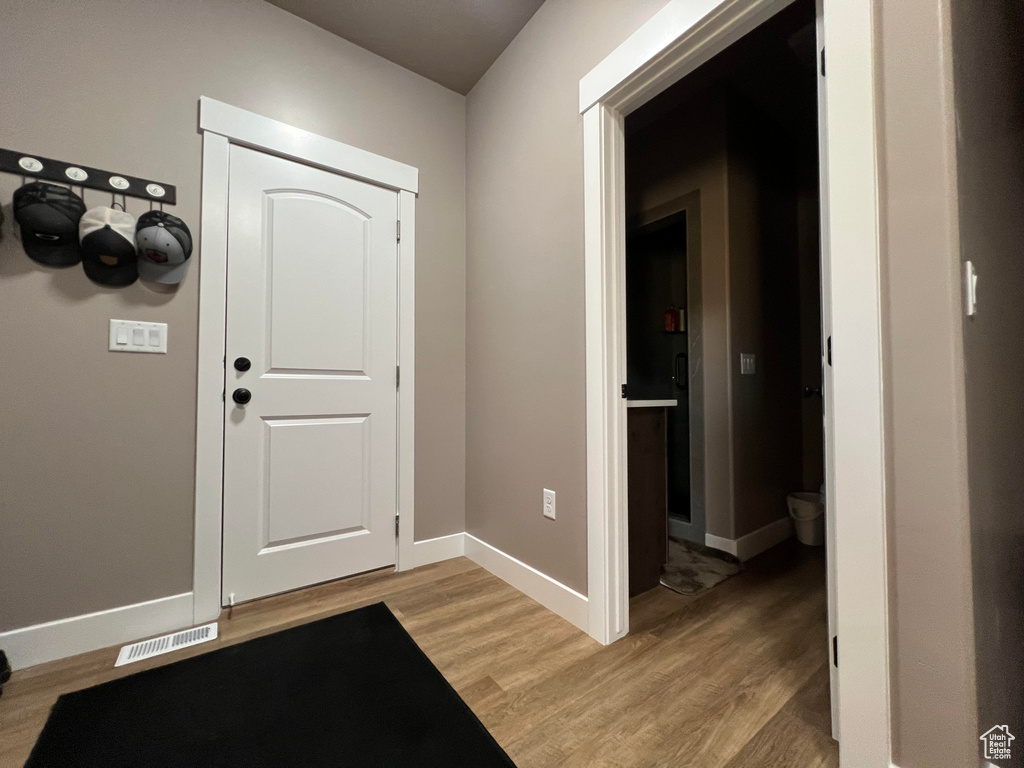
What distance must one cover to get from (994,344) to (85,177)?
9.12 feet

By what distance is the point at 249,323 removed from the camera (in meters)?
1.84

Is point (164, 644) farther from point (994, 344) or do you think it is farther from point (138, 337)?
point (994, 344)

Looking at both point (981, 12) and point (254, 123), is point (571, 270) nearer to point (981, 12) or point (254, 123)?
point (981, 12)

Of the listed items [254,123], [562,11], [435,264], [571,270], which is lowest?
[571,270]

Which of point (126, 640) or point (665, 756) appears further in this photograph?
point (126, 640)

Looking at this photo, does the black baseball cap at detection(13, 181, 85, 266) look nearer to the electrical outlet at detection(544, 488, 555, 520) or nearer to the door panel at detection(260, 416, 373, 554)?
the door panel at detection(260, 416, 373, 554)

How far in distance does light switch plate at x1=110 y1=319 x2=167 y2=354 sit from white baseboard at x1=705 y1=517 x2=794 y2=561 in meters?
2.86

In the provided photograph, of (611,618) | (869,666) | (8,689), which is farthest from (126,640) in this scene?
(869,666)

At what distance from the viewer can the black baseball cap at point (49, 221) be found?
55.0 inches

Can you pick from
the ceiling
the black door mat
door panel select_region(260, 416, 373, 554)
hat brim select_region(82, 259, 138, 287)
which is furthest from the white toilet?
hat brim select_region(82, 259, 138, 287)

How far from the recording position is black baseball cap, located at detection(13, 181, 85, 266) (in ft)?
4.58

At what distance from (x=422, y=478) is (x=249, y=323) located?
1117 millimetres

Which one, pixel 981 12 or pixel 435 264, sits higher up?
pixel 981 12

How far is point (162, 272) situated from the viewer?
163 centimetres
